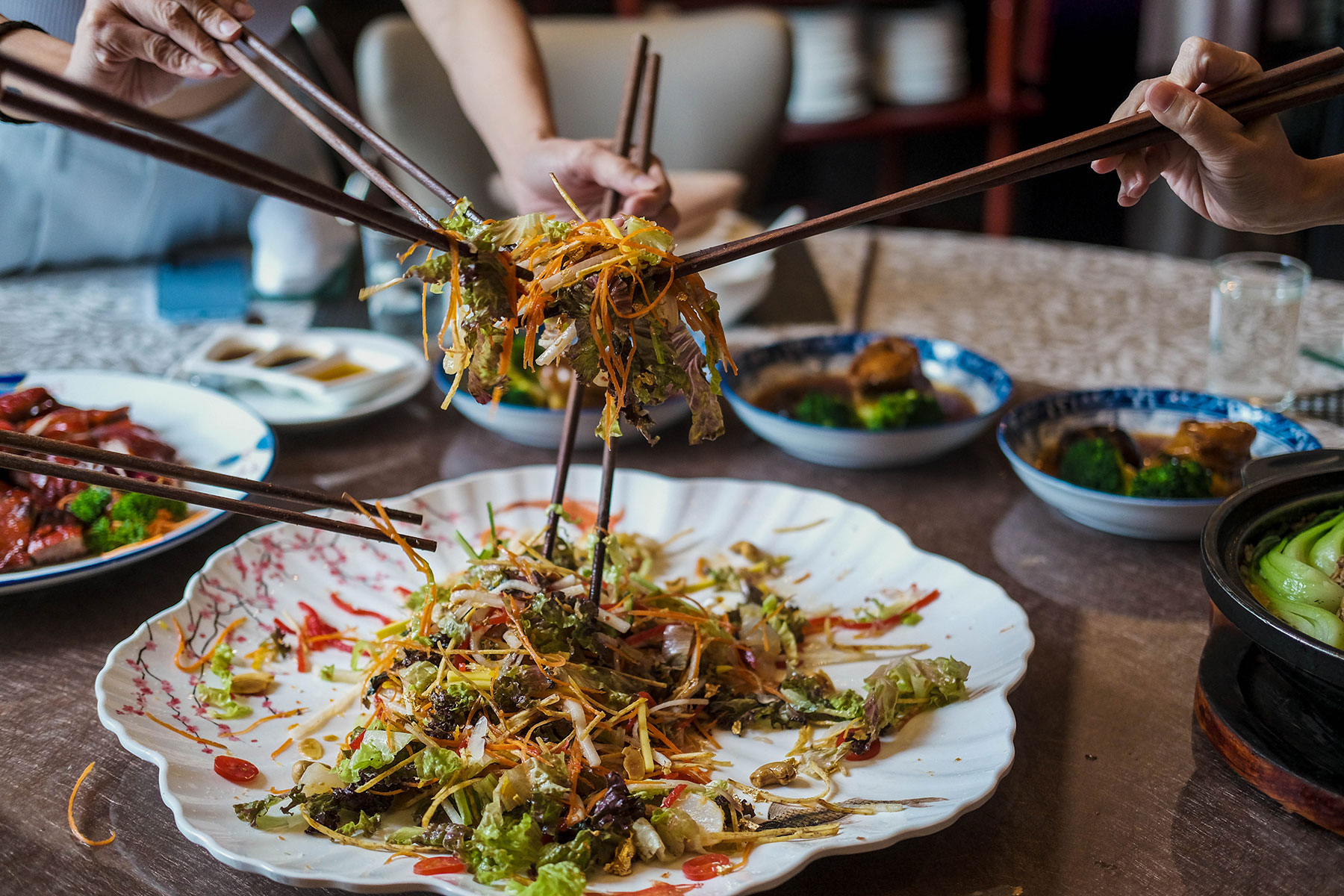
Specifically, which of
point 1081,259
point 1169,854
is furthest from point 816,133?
point 1169,854

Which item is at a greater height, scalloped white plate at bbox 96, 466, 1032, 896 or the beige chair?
the beige chair

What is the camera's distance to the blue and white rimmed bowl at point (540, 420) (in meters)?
1.79

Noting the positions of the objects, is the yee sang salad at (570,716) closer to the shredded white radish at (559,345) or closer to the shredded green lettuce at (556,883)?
the shredded green lettuce at (556,883)

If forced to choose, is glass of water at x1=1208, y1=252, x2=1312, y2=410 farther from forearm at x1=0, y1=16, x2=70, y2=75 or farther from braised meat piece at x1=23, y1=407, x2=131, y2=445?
forearm at x1=0, y1=16, x2=70, y2=75

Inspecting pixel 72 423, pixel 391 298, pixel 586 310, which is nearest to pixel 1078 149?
pixel 586 310

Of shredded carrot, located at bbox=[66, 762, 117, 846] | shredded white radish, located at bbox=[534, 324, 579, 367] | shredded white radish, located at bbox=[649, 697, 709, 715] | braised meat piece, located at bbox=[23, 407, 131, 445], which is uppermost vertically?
shredded white radish, located at bbox=[534, 324, 579, 367]

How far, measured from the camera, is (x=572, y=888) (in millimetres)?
860

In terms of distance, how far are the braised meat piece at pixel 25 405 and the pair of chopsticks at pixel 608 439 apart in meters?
0.94

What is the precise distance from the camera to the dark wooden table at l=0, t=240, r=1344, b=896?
3.16ft

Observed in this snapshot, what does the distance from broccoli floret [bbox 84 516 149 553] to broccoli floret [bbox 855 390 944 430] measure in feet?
3.74

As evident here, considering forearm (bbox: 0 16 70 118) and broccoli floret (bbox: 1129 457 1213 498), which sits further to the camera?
forearm (bbox: 0 16 70 118)

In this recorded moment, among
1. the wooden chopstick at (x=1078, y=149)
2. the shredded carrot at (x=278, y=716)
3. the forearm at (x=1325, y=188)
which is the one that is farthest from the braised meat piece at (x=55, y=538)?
the forearm at (x=1325, y=188)

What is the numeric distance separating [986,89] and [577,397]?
171 inches

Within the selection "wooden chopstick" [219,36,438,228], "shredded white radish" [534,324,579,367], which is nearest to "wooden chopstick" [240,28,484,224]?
"wooden chopstick" [219,36,438,228]
